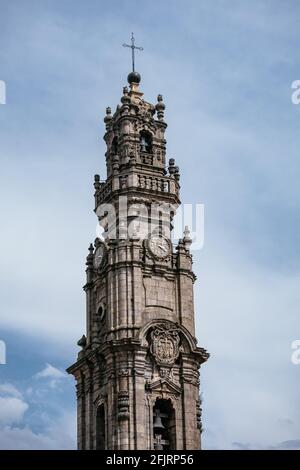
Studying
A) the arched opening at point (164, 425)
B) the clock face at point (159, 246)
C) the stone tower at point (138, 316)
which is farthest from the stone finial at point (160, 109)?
the arched opening at point (164, 425)

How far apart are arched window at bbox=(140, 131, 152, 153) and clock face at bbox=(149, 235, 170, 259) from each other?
6.48 m

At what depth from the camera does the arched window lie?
63312 mm

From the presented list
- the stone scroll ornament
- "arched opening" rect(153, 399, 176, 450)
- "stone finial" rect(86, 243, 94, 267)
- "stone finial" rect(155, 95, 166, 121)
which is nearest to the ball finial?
"stone finial" rect(155, 95, 166, 121)

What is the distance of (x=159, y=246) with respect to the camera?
5934 cm

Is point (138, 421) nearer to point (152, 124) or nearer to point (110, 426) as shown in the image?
point (110, 426)

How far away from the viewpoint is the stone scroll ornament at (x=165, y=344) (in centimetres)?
5597

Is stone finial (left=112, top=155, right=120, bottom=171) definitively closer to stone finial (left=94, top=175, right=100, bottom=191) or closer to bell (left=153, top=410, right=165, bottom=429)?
stone finial (left=94, top=175, right=100, bottom=191)

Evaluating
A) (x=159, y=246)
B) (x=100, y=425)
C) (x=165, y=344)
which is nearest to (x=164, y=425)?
(x=100, y=425)

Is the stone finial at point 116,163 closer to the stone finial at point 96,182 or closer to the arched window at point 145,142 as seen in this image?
the stone finial at point 96,182

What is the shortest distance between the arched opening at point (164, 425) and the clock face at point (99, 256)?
9.15 meters

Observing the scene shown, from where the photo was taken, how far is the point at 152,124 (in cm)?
6394

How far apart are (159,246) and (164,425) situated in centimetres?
1024

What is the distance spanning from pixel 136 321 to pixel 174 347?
263 centimetres
